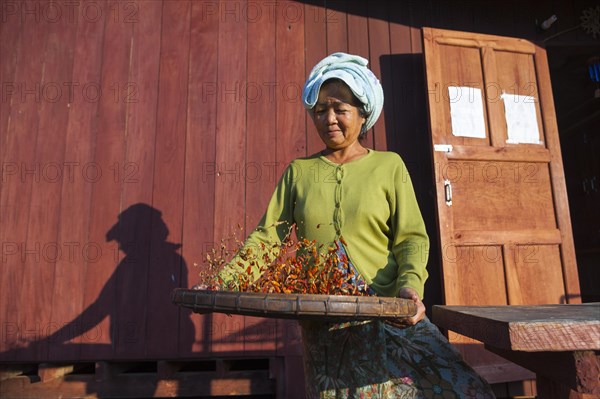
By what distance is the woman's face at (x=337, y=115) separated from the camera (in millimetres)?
1554

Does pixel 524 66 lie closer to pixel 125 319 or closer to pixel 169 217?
pixel 169 217

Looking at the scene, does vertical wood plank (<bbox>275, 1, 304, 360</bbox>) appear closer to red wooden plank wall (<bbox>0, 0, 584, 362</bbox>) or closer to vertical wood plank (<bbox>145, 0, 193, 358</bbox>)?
red wooden plank wall (<bbox>0, 0, 584, 362</bbox>)

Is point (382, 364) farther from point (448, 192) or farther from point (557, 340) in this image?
point (448, 192)

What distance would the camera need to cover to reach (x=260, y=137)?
3.41m

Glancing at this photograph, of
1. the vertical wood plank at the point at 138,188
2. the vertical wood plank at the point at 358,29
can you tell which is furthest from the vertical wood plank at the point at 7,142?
the vertical wood plank at the point at 358,29

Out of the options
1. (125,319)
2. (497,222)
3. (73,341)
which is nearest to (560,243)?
(497,222)

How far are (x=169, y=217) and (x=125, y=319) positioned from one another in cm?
80

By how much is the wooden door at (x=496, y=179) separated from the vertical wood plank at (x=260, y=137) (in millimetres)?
1255

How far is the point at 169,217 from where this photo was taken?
3260mm

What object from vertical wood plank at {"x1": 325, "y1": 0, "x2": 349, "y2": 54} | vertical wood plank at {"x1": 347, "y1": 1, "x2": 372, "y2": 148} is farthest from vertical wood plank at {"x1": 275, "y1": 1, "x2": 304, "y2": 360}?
vertical wood plank at {"x1": 347, "y1": 1, "x2": 372, "y2": 148}

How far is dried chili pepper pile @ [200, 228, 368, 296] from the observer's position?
125 cm

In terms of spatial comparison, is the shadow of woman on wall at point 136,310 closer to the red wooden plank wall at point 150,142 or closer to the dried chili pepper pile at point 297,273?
the red wooden plank wall at point 150,142

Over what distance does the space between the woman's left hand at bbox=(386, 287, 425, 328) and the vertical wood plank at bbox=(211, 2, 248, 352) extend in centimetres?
209

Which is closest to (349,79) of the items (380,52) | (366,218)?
(366,218)
